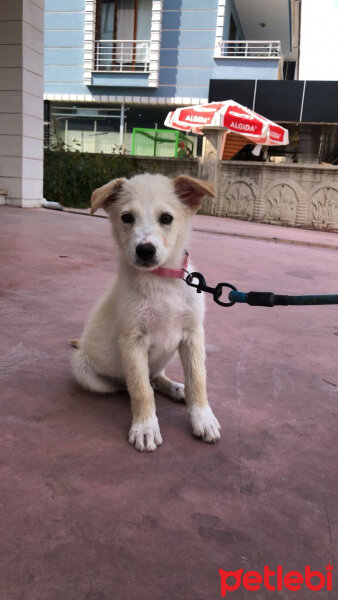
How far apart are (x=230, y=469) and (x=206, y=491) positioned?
6.1 inches

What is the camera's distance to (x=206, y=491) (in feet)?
4.43

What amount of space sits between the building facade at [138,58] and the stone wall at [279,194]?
6.12m

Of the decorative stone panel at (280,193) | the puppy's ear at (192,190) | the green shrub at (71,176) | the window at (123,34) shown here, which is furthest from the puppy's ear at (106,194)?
the window at (123,34)

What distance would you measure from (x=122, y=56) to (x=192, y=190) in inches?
740

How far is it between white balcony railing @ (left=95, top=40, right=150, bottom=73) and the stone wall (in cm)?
822

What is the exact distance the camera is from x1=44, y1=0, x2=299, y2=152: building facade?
17.3 meters

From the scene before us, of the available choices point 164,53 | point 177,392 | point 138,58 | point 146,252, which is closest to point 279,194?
point 164,53

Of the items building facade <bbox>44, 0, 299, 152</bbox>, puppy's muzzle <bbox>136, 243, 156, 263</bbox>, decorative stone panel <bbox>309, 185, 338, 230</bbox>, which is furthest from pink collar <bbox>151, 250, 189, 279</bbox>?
building facade <bbox>44, 0, 299, 152</bbox>

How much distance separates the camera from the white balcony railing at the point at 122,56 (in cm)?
1783

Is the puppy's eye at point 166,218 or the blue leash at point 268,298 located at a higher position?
the puppy's eye at point 166,218

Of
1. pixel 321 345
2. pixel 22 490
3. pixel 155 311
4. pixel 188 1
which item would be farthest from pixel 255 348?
pixel 188 1

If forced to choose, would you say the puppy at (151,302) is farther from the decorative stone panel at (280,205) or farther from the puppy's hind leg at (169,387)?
the decorative stone panel at (280,205)

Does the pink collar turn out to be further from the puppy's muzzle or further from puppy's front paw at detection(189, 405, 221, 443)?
puppy's front paw at detection(189, 405, 221, 443)

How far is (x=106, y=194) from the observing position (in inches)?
69.5
